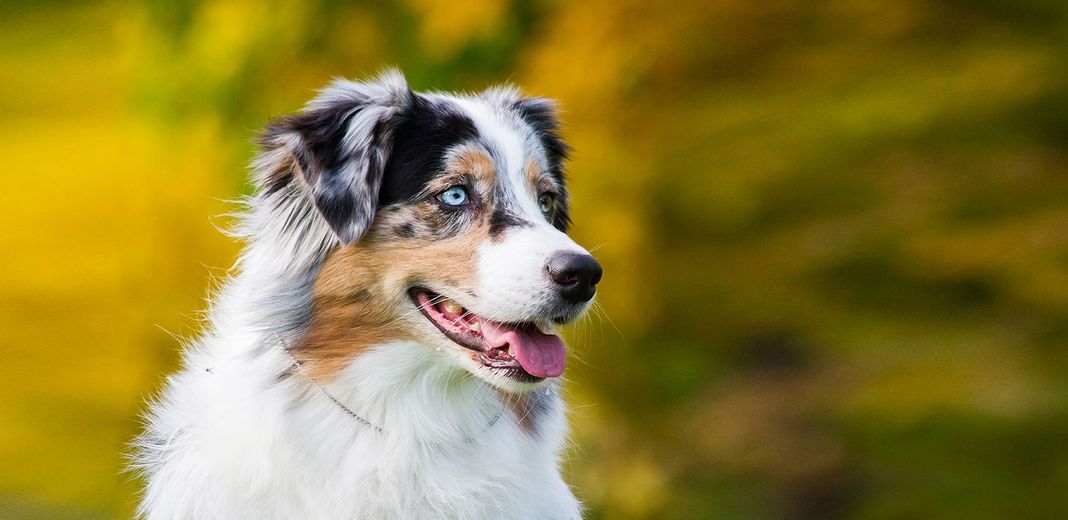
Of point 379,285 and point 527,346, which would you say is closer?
point 527,346

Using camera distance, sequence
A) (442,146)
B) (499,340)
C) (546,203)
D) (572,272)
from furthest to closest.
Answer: (546,203) < (442,146) < (499,340) < (572,272)

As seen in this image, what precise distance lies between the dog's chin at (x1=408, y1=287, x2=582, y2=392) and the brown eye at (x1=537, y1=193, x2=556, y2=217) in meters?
0.52

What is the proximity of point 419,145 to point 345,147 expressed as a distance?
24 cm

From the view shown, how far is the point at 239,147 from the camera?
20.4 ft

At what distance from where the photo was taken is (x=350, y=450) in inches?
130

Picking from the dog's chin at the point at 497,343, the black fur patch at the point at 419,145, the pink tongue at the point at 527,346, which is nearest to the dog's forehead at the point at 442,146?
the black fur patch at the point at 419,145

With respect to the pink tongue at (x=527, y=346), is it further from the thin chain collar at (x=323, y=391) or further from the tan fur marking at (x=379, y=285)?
the thin chain collar at (x=323, y=391)

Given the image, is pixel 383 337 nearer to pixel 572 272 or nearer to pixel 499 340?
pixel 499 340

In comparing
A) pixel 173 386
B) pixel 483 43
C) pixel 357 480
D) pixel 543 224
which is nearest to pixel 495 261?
pixel 543 224

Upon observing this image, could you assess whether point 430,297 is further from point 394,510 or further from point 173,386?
point 173,386

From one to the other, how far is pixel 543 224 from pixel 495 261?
0.87ft

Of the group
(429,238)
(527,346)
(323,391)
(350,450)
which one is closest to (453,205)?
(429,238)

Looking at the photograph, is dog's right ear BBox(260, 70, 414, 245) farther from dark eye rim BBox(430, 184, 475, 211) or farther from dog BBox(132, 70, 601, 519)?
dark eye rim BBox(430, 184, 475, 211)

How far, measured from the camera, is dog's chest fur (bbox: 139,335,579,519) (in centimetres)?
326
